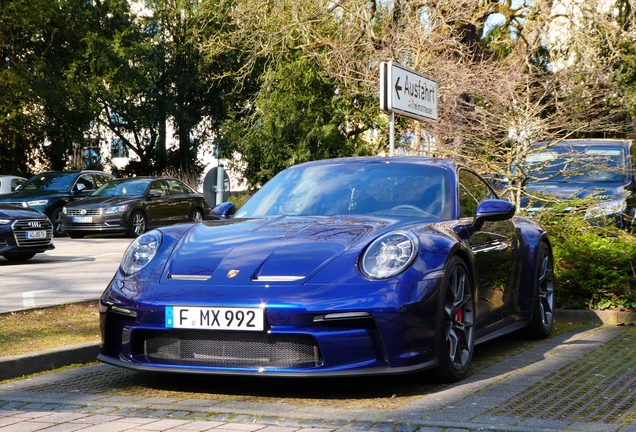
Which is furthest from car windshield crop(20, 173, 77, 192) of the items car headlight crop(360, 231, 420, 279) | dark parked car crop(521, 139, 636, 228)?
car headlight crop(360, 231, 420, 279)

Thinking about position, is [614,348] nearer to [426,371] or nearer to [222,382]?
[426,371]

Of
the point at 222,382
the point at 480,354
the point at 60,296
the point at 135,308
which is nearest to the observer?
the point at 135,308

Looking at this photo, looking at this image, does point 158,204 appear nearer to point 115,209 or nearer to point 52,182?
point 115,209

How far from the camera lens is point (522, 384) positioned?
5.41 metres

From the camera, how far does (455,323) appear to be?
550cm

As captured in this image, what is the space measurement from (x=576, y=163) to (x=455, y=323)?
298 inches

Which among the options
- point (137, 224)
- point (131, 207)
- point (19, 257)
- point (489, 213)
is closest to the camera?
point (489, 213)

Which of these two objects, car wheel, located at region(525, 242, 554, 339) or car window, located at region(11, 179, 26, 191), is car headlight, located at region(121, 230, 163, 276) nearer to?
car wheel, located at region(525, 242, 554, 339)

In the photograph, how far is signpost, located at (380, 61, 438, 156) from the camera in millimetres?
9758

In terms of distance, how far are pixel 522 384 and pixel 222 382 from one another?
5.69ft

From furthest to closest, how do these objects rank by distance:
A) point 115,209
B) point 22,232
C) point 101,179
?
point 101,179
point 115,209
point 22,232

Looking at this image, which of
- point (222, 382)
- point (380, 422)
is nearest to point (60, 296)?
point (222, 382)

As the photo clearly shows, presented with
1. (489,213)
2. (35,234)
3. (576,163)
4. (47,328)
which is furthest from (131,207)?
(489,213)

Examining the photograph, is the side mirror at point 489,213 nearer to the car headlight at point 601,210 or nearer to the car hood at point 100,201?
the car headlight at point 601,210
